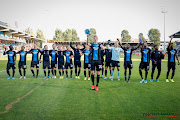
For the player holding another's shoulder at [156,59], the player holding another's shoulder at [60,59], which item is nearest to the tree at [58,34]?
the player holding another's shoulder at [60,59]

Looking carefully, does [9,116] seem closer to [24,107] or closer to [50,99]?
[24,107]

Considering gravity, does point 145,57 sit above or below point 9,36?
below

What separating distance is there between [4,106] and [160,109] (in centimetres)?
517

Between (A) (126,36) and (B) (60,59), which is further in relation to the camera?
(A) (126,36)

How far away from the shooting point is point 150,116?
4.47 m

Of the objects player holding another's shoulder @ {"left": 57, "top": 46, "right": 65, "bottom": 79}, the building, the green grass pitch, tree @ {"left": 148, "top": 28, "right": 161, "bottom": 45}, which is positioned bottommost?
the green grass pitch

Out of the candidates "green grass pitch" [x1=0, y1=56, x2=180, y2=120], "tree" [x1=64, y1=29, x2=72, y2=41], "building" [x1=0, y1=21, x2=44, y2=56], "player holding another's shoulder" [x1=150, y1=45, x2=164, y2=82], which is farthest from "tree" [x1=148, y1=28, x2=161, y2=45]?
"green grass pitch" [x1=0, y1=56, x2=180, y2=120]

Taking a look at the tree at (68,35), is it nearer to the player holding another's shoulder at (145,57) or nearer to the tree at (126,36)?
the tree at (126,36)

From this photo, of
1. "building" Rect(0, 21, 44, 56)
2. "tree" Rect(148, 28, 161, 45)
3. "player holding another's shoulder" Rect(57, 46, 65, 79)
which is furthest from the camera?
"tree" Rect(148, 28, 161, 45)

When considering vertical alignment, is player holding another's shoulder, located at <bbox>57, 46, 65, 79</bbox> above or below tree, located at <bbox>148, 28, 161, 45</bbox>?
below

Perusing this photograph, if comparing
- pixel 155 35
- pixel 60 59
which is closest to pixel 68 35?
pixel 155 35

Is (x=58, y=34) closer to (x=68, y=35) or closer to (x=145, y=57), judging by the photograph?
(x=68, y=35)

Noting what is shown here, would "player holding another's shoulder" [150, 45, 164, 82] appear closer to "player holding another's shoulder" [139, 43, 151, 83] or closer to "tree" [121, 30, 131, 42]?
"player holding another's shoulder" [139, 43, 151, 83]

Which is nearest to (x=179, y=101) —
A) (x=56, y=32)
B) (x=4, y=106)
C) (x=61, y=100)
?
(x=61, y=100)
